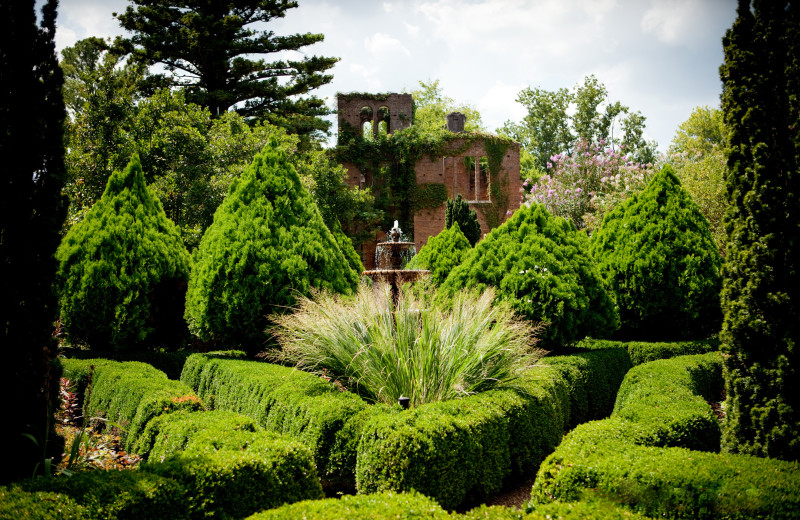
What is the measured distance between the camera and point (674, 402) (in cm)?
417

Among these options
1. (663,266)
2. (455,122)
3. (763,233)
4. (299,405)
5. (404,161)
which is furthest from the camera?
(455,122)

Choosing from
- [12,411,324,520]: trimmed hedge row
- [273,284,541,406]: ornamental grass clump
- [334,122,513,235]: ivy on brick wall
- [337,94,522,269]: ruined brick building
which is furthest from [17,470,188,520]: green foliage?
[334,122,513,235]: ivy on brick wall

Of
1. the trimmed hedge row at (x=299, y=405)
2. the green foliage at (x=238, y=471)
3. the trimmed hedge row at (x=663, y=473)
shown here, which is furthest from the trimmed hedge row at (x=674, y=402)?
the green foliage at (x=238, y=471)

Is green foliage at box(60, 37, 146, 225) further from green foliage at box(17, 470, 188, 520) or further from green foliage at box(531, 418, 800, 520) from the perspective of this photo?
green foliage at box(531, 418, 800, 520)

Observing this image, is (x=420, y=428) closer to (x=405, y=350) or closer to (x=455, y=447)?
(x=455, y=447)

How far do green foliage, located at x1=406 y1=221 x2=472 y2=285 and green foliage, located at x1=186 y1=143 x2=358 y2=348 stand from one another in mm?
4954

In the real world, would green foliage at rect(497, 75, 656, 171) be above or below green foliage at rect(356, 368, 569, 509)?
above

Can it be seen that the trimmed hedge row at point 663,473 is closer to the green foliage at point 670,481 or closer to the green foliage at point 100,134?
the green foliage at point 670,481

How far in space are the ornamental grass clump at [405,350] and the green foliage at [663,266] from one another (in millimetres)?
3452

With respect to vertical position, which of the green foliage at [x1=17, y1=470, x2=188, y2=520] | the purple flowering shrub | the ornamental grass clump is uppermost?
the purple flowering shrub

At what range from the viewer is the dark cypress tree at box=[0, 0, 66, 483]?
10.3 feet

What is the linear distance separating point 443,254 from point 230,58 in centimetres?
1542

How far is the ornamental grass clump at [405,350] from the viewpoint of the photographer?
172 inches

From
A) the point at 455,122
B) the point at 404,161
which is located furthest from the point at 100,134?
the point at 455,122
